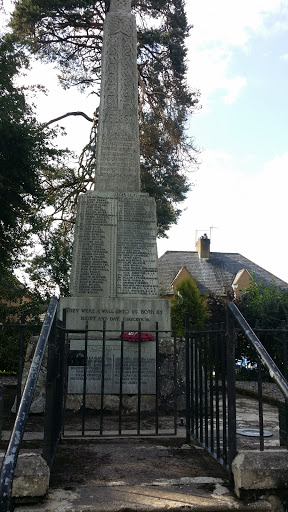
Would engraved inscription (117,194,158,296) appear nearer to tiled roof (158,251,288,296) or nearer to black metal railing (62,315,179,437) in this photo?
black metal railing (62,315,179,437)

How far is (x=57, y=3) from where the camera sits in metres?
13.4

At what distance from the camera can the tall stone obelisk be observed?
629cm

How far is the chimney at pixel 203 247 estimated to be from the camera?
33728 mm

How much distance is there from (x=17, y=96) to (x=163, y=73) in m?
6.84

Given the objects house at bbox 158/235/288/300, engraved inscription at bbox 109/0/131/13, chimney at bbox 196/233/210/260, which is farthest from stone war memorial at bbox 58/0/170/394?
chimney at bbox 196/233/210/260

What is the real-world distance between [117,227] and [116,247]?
36cm

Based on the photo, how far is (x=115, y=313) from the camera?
6.27 m

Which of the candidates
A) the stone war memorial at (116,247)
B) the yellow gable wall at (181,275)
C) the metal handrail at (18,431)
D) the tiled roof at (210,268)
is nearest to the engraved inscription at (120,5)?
the stone war memorial at (116,247)

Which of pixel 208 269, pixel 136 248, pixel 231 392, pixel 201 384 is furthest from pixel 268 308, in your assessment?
pixel 208 269

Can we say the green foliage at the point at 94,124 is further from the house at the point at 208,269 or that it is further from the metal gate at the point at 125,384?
the house at the point at 208,269

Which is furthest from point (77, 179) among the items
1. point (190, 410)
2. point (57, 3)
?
point (190, 410)

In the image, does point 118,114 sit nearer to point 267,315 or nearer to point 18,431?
point 18,431

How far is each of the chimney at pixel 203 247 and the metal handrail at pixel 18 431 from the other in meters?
31.0

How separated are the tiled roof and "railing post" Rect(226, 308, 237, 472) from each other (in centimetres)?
2713
